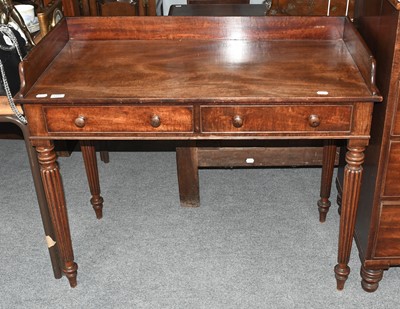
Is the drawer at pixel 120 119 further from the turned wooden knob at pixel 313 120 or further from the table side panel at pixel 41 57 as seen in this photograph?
the turned wooden knob at pixel 313 120

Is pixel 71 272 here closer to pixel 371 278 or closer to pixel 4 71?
pixel 4 71

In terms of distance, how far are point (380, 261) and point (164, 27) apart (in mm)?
1358

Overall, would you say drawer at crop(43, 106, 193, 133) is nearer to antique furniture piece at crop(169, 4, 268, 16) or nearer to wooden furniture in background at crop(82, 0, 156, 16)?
antique furniture piece at crop(169, 4, 268, 16)

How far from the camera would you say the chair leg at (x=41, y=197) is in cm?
220

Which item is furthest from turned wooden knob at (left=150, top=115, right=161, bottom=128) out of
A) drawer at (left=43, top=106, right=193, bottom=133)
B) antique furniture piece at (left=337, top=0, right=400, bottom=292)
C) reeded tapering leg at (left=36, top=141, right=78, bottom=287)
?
antique furniture piece at (left=337, top=0, right=400, bottom=292)

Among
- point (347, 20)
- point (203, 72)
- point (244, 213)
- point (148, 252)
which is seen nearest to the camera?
point (203, 72)

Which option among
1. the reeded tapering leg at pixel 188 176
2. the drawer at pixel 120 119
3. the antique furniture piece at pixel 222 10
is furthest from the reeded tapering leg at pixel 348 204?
the antique furniture piece at pixel 222 10

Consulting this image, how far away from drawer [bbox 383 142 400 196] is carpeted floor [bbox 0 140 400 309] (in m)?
0.54

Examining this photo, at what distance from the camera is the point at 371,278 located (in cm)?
242

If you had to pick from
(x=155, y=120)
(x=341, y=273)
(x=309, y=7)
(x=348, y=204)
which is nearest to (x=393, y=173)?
(x=348, y=204)

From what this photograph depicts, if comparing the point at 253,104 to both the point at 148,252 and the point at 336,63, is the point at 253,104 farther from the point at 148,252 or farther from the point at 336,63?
the point at 148,252

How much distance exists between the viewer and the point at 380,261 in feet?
7.80

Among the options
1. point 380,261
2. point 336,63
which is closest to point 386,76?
point 336,63

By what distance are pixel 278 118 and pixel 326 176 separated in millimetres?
885
